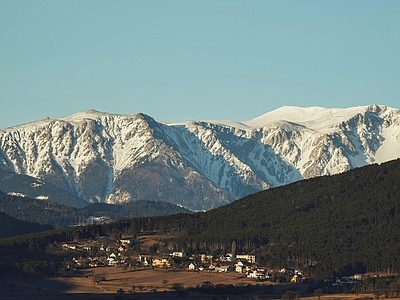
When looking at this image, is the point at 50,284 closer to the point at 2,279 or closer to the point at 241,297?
the point at 2,279

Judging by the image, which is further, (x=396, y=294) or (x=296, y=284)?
(x=296, y=284)

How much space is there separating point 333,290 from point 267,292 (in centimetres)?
1046

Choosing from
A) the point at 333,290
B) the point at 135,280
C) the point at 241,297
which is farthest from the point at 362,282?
the point at 135,280

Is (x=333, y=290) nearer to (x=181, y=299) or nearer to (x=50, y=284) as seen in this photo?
(x=181, y=299)

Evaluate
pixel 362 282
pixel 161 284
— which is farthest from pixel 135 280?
pixel 362 282

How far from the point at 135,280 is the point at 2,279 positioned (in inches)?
845

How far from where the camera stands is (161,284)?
194 meters

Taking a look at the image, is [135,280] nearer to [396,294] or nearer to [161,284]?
[161,284]

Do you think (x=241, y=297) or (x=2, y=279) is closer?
(x=241, y=297)

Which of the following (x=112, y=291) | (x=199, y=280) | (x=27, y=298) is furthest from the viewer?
(x=199, y=280)

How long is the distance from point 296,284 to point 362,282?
10573 mm

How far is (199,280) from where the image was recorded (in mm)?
197750

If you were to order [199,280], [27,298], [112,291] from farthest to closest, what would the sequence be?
[199,280] → [112,291] → [27,298]

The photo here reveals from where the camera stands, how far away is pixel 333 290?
186 meters
